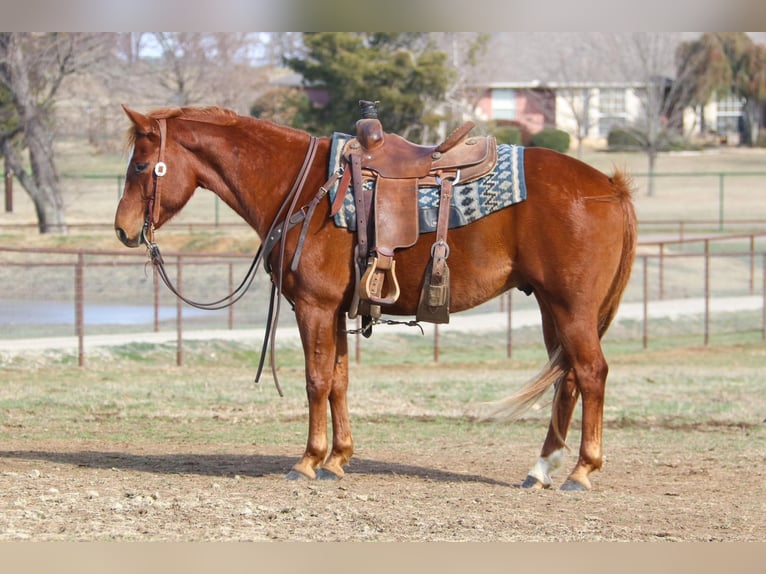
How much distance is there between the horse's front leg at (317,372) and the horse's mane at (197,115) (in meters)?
1.41

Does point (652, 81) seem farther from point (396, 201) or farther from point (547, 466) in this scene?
point (396, 201)

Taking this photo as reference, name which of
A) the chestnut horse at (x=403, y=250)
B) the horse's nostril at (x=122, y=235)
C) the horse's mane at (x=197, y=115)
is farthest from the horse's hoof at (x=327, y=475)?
the horse's mane at (x=197, y=115)

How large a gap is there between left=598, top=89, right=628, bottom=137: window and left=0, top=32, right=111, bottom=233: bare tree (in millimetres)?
30128

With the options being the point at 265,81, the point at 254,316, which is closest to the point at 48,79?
the point at 254,316

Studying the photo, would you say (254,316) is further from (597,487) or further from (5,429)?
(597,487)

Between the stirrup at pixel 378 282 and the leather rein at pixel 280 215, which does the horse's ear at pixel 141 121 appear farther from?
the stirrup at pixel 378 282

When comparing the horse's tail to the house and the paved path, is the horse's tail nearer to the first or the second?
the paved path

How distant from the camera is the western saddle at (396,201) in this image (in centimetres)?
738

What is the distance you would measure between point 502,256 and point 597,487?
1.78 metres

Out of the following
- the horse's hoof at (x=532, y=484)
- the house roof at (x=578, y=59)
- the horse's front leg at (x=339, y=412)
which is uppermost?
the house roof at (x=578, y=59)

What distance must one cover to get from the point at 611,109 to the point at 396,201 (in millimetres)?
52634

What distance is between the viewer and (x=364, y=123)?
7.65 m

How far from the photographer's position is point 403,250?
7477mm

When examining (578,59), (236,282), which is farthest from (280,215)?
(578,59)
